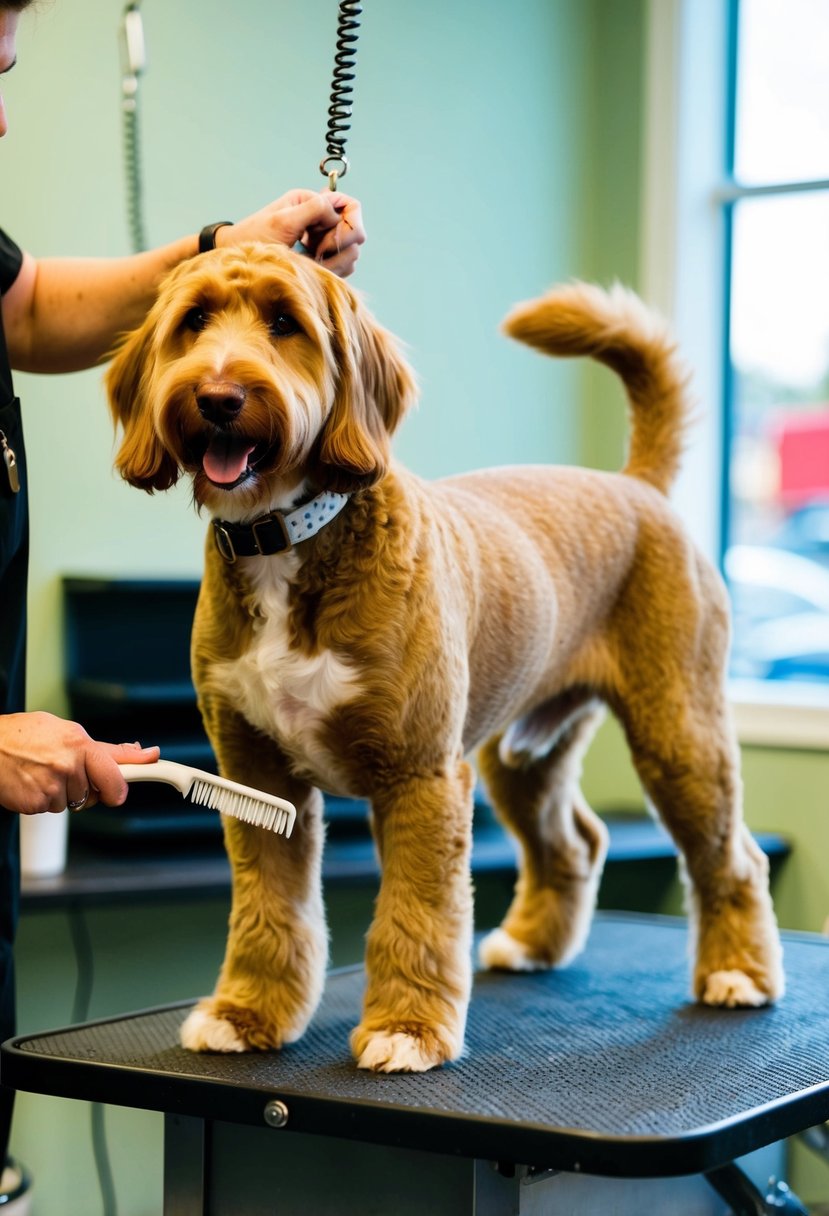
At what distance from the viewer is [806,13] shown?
3221mm

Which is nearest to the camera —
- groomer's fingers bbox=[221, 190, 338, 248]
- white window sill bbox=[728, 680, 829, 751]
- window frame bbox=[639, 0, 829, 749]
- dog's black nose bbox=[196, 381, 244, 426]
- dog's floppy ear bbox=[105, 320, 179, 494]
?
dog's black nose bbox=[196, 381, 244, 426]

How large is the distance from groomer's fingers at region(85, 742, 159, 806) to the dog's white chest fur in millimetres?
153

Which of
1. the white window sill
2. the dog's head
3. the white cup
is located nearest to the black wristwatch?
the dog's head

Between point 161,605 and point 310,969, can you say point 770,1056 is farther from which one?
point 161,605

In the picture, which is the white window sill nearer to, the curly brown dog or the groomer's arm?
the curly brown dog

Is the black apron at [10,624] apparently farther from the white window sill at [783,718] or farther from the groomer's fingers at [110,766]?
the white window sill at [783,718]

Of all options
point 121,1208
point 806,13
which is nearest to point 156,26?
point 806,13

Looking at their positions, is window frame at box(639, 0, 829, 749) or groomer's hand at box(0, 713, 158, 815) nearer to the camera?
groomer's hand at box(0, 713, 158, 815)

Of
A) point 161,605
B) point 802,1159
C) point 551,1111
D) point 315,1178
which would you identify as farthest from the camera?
point 802,1159

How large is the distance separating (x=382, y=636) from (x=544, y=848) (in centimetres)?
72

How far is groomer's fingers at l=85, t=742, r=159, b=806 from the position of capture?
1274 millimetres

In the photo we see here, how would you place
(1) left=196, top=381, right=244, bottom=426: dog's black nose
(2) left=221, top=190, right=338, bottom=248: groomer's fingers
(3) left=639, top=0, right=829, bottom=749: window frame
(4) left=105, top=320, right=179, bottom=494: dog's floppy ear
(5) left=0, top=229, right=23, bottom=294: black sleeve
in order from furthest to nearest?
(3) left=639, top=0, right=829, bottom=749: window frame → (5) left=0, top=229, right=23, bottom=294: black sleeve → (2) left=221, top=190, right=338, bottom=248: groomer's fingers → (4) left=105, top=320, right=179, bottom=494: dog's floppy ear → (1) left=196, top=381, right=244, bottom=426: dog's black nose

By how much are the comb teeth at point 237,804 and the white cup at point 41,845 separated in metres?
0.93

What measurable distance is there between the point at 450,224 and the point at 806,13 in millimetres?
964
